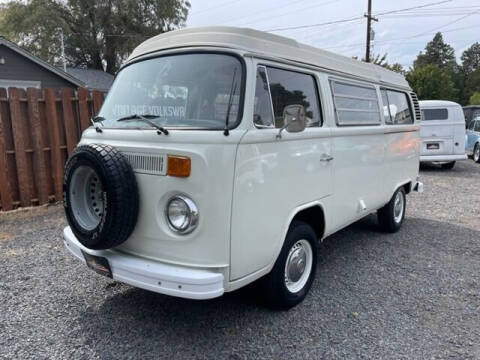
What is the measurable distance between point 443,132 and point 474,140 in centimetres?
424

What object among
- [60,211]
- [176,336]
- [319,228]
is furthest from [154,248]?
[60,211]

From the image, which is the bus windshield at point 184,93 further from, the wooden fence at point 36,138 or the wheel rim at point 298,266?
the wooden fence at point 36,138

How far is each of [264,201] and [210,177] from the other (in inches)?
21.9

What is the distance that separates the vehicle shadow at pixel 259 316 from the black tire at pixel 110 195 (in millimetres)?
818

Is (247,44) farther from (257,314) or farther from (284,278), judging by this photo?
(257,314)

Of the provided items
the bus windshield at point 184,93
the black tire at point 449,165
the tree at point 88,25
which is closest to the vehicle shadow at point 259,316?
the bus windshield at point 184,93

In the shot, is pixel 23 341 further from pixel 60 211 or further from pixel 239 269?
pixel 60 211

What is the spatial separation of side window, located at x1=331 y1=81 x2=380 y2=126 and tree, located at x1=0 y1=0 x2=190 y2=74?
26920mm

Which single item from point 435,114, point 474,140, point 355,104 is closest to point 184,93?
point 355,104

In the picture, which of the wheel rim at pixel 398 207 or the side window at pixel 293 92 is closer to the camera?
the side window at pixel 293 92

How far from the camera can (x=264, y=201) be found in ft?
9.56

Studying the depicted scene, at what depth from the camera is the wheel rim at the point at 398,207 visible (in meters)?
5.93

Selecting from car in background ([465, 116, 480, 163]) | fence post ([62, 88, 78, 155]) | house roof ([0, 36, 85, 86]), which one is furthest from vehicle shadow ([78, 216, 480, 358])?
house roof ([0, 36, 85, 86])

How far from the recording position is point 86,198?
3078 mm
